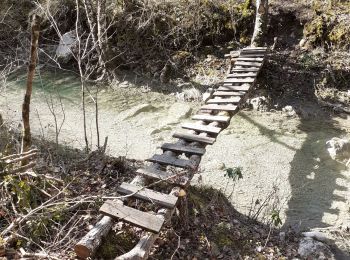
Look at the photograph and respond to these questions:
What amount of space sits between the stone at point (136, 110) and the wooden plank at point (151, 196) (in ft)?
13.5

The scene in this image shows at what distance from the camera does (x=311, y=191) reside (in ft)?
18.8

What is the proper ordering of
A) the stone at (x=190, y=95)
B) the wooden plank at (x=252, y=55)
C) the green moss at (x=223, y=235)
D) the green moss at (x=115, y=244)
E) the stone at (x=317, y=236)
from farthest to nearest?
the stone at (x=190, y=95)
the wooden plank at (x=252, y=55)
the stone at (x=317, y=236)
the green moss at (x=223, y=235)
the green moss at (x=115, y=244)

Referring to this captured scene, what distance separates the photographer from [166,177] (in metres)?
4.00

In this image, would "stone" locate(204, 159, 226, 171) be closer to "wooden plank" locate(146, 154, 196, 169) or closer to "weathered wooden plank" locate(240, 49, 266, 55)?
"wooden plank" locate(146, 154, 196, 169)

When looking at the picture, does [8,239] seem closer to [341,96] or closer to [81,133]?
[81,133]

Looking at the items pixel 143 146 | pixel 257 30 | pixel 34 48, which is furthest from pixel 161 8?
pixel 34 48

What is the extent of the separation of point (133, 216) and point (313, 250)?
7.18 ft

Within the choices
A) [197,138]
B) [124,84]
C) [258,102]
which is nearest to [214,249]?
[197,138]

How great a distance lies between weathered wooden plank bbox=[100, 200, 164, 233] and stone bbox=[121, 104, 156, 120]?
4468 millimetres

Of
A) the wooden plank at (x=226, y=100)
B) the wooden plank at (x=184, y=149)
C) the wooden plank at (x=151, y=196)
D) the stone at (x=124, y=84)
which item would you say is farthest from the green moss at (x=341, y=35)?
the wooden plank at (x=151, y=196)

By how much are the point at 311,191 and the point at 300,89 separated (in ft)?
11.4

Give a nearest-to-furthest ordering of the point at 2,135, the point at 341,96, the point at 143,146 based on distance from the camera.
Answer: the point at 2,135 → the point at 143,146 → the point at 341,96

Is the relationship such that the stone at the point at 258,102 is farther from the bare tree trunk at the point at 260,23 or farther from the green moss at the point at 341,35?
the green moss at the point at 341,35

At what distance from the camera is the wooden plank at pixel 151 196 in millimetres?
3564
